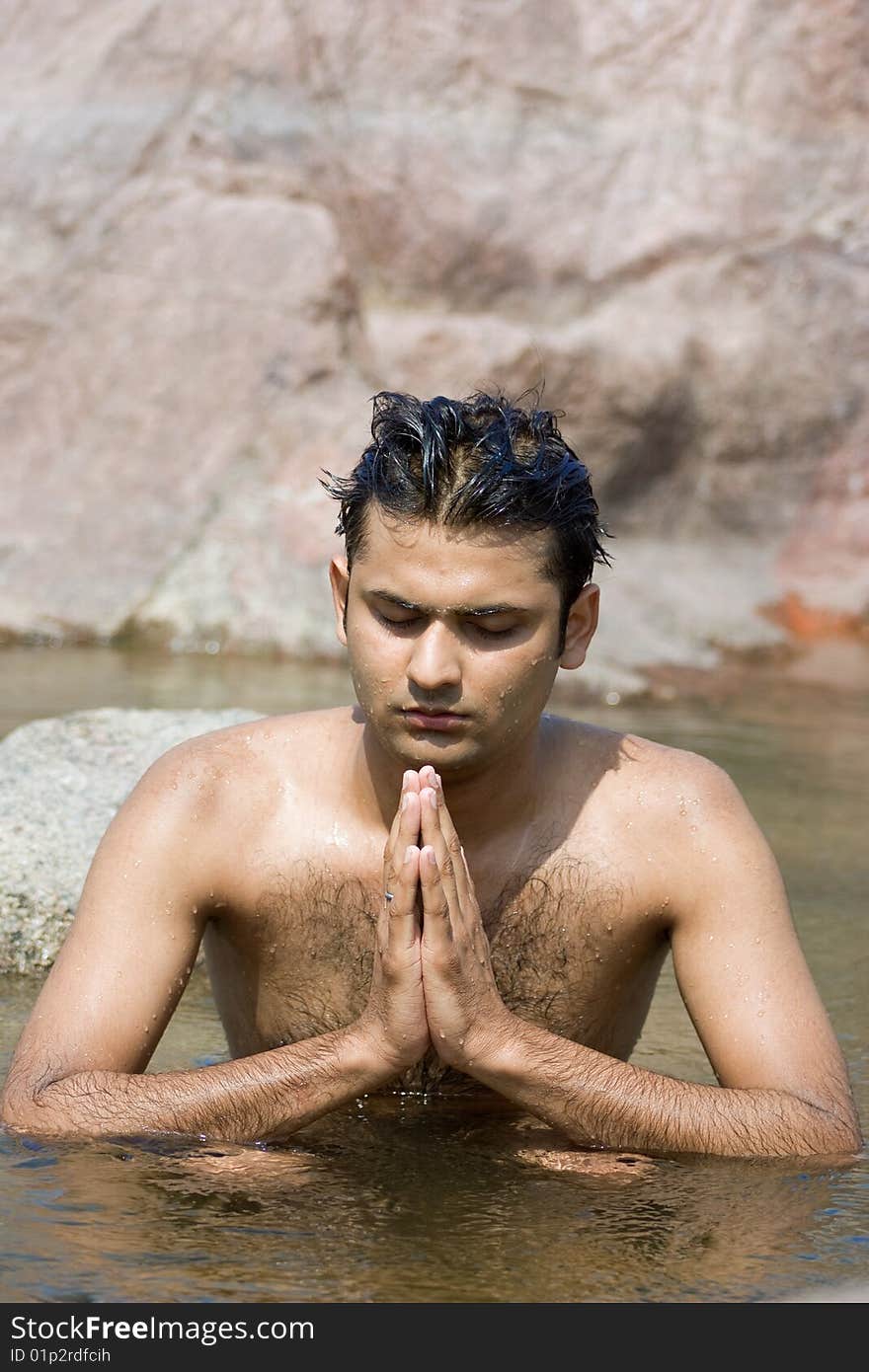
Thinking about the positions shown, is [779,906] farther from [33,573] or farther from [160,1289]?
[33,573]

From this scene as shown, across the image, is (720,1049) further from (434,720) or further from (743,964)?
(434,720)

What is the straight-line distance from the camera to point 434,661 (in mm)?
3279

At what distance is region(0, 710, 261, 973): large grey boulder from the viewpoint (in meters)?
4.88

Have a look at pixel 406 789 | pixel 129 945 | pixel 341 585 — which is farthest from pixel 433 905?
pixel 341 585

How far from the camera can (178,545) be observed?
10.8 meters

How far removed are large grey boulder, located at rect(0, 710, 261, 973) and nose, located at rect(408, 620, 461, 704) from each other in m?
1.97

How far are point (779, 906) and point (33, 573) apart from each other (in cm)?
765

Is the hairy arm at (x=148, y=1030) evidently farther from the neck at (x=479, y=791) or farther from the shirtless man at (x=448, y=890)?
the neck at (x=479, y=791)

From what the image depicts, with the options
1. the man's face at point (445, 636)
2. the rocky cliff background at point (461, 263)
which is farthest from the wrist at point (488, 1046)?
the rocky cliff background at point (461, 263)

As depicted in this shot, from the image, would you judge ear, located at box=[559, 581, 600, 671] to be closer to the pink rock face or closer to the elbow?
the elbow

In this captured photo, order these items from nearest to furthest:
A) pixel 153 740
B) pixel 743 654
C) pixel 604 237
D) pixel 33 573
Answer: pixel 153 740
pixel 33 573
pixel 743 654
pixel 604 237

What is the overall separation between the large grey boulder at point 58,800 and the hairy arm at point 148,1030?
1418 mm

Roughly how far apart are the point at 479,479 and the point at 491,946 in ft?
3.16
